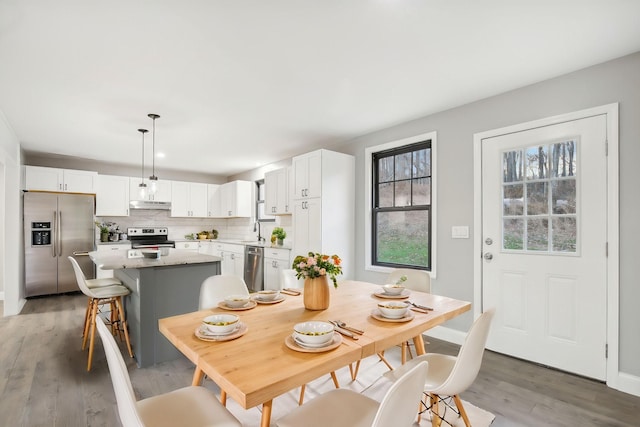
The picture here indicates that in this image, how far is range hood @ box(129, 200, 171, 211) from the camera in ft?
20.2

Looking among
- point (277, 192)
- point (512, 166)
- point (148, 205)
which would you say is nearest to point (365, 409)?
point (512, 166)

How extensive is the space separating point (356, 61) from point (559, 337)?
2725 mm

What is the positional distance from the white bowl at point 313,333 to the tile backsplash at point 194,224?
421cm

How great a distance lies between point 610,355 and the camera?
2352 mm

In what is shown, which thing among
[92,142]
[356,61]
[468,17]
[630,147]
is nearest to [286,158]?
[92,142]

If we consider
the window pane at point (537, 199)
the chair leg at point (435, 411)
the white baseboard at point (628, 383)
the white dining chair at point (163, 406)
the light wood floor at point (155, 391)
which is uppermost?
the window pane at point (537, 199)

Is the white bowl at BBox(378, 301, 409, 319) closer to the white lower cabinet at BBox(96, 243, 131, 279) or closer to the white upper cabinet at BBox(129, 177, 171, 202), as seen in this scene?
the white lower cabinet at BBox(96, 243, 131, 279)

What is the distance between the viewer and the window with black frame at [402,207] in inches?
143

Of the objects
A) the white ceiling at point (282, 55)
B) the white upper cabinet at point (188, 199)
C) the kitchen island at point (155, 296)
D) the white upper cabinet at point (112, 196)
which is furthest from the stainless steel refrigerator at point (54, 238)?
the kitchen island at point (155, 296)

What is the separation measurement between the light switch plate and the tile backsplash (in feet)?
9.89

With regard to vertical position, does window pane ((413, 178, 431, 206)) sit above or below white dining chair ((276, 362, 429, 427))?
above

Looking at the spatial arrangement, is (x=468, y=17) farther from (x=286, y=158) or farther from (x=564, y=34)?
(x=286, y=158)

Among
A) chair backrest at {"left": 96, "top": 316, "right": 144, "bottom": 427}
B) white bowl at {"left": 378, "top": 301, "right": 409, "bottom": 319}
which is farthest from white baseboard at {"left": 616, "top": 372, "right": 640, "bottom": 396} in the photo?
chair backrest at {"left": 96, "top": 316, "right": 144, "bottom": 427}

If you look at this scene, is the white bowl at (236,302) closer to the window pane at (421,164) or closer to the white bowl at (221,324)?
the white bowl at (221,324)
